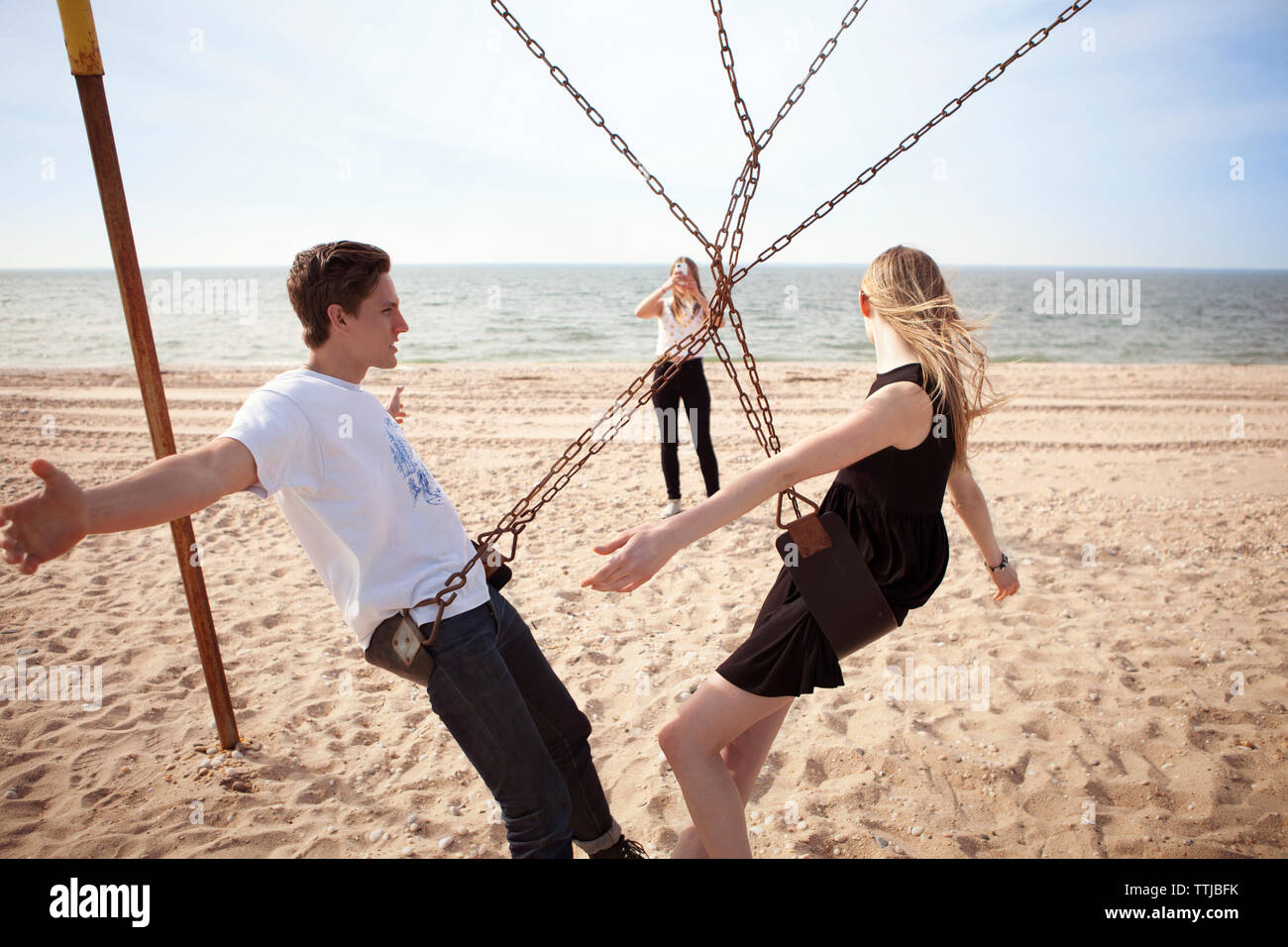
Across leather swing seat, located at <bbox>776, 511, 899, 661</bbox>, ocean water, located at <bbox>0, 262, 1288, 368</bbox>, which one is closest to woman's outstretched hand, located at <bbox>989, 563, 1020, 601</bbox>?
leather swing seat, located at <bbox>776, 511, 899, 661</bbox>

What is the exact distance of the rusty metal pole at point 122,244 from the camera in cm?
255

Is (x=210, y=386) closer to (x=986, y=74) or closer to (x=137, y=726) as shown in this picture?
(x=137, y=726)

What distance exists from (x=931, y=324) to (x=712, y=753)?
133cm

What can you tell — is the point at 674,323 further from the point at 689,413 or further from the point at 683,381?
the point at 689,413

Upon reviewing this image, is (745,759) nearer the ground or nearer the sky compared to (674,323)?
nearer the ground

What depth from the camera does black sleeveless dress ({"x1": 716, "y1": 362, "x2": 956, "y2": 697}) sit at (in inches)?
77.9

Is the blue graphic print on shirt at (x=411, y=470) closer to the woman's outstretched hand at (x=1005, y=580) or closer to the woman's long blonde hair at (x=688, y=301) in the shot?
the woman's outstretched hand at (x=1005, y=580)

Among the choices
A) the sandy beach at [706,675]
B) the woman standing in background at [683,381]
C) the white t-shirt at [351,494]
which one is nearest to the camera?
the white t-shirt at [351,494]

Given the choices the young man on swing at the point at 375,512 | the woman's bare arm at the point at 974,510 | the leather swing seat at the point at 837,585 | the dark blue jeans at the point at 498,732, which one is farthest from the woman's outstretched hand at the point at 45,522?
the woman's bare arm at the point at 974,510

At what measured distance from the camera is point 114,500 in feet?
4.73

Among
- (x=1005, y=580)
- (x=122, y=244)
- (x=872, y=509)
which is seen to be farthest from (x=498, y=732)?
(x=122, y=244)

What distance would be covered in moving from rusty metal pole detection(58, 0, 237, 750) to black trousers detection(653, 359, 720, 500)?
3.51 metres

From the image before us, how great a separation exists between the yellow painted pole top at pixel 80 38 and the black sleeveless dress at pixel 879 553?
2860 mm

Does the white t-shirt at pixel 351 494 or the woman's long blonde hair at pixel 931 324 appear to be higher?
the woman's long blonde hair at pixel 931 324
